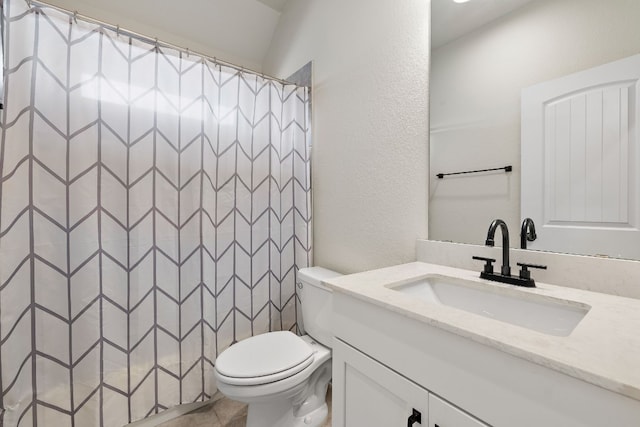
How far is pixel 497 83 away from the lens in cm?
102

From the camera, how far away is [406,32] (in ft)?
4.09

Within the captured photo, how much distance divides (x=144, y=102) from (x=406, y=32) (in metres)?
1.27

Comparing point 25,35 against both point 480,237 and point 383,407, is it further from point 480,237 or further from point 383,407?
point 480,237

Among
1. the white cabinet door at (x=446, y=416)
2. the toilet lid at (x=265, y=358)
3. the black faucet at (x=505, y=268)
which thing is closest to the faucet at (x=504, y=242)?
the black faucet at (x=505, y=268)

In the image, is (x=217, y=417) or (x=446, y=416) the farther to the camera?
Result: (x=217, y=417)

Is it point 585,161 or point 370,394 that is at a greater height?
point 585,161

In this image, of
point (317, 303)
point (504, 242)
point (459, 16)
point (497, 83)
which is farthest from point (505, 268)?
point (459, 16)

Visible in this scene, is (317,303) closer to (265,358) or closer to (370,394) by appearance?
(265,358)

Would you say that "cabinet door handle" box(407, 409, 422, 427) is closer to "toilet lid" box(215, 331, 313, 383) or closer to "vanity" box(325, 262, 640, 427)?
"vanity" box(325, 262, 640, 427)

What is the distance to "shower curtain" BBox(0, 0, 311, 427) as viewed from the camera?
3.58 feet

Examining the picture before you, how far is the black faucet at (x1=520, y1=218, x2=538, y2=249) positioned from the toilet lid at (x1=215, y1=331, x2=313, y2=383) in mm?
985

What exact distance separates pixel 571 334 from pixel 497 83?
888mm

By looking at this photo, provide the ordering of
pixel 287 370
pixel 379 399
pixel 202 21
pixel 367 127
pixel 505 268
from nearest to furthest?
pixel 379 399 → pixel 505 268 → pixel 287 370 → pixel 367 127 → pixel 202 21

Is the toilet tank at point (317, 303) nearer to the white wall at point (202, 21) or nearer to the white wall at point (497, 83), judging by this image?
the white wall at point (497, 83)
